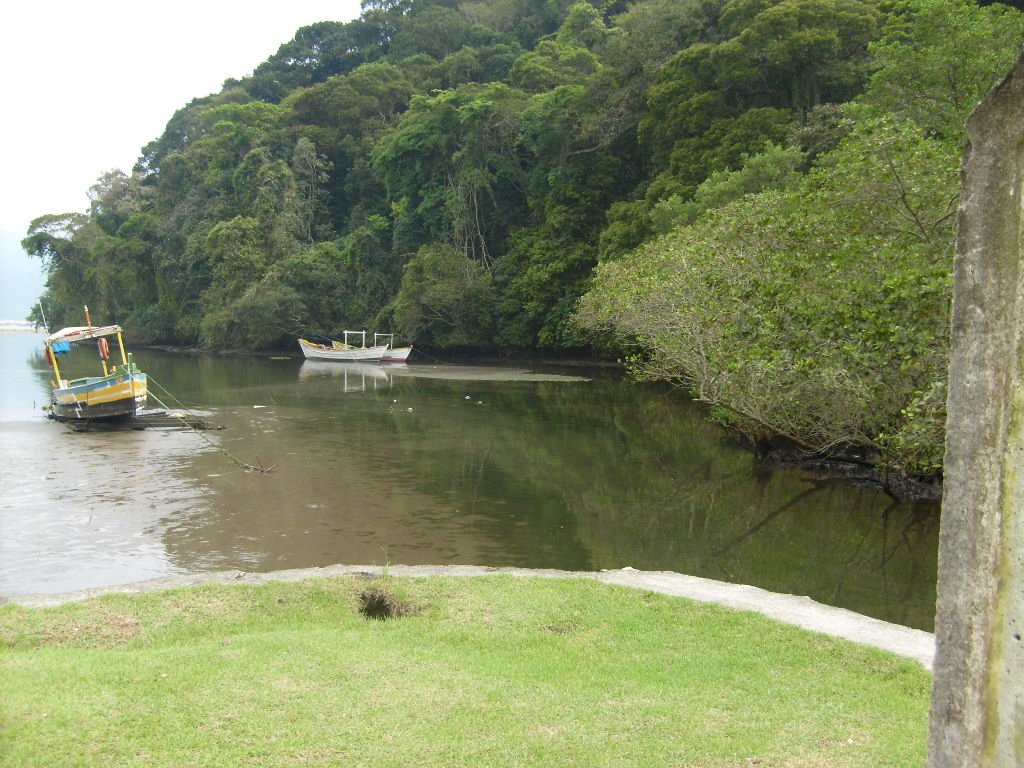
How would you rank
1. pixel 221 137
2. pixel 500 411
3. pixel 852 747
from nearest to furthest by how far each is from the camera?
pixel 852 747 → pixel 500 411 → pixel 221 137

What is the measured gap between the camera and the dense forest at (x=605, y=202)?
45.4 ft

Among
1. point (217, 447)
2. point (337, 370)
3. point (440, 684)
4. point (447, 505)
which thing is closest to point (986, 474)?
point (440, 684)

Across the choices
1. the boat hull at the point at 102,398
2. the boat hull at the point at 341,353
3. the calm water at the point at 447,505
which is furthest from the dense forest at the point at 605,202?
the boat hull at the point at 102,398

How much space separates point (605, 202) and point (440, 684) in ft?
135

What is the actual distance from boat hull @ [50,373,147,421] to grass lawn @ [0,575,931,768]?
1770cm

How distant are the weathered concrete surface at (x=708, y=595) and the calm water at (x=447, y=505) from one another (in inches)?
44.5

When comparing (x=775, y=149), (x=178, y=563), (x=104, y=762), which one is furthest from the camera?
(x=775, y=149)

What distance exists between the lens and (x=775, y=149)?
2638 centimetres

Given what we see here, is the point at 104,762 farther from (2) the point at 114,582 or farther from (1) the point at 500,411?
(1) the point at 500,411

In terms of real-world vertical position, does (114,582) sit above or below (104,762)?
below

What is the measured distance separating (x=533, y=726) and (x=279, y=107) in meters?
71.9

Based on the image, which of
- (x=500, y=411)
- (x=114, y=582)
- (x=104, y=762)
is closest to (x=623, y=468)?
(x=500, y=411)

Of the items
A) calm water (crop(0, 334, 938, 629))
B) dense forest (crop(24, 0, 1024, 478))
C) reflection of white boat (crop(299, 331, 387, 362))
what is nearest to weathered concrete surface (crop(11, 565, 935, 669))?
calm water (crop(0, 334, 938, 629))

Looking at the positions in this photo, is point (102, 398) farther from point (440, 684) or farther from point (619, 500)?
point (440, 684)
